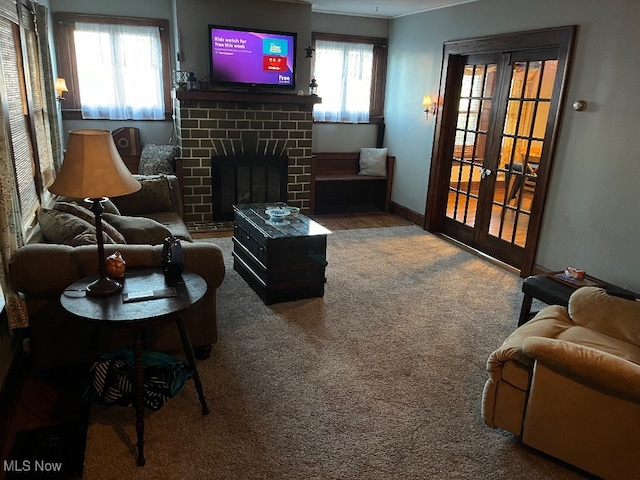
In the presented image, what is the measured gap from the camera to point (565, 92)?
376 centimetres

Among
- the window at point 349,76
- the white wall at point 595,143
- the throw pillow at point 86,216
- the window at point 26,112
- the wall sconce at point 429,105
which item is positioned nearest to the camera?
the throw pillow at point 86,216

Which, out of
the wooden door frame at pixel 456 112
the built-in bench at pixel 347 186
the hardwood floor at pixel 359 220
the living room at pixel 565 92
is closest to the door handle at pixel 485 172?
the wooden door frame at pixel 456 112

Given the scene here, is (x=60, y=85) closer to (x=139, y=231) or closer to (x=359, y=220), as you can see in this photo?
(x=139, y=231)

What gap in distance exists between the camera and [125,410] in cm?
226

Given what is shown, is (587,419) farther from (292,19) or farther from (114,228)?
(292,19)

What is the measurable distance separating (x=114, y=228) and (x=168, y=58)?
3.44 m

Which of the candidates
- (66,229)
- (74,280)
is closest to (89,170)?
(74,280)

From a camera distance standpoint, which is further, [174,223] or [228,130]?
[228,130]

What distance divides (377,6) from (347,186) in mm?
2267

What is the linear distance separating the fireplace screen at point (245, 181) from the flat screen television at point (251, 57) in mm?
850

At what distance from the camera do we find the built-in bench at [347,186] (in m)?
6.31

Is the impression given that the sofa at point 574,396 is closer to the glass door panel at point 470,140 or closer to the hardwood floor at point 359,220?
the glass door panel at point 470,140

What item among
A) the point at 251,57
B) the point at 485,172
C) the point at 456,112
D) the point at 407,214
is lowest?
the point at 407,214

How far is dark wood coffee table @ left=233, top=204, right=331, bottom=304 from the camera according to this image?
3371mm
